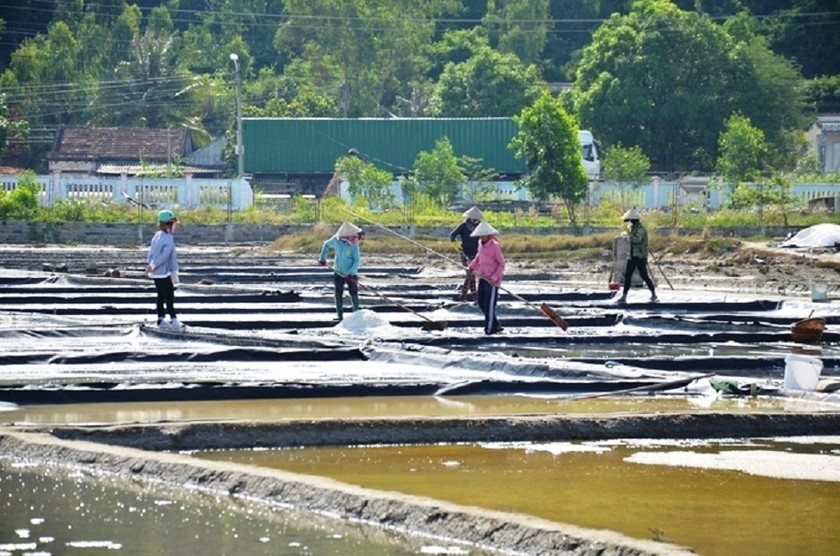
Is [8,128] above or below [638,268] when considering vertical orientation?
above

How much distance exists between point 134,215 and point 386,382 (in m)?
28.6

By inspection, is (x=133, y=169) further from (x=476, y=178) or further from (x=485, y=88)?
(x=485, y=88)

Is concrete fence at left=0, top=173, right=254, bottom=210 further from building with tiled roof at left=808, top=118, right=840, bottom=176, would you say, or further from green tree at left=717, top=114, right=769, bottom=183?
building with tiled roof at left=808, top=118, right=840, bottom=176

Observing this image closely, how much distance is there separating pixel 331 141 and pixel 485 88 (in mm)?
9547

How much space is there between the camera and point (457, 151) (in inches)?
1865

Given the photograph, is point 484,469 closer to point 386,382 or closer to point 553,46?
Answer: point 386,382

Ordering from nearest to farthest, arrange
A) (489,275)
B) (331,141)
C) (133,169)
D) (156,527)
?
1. (156,527)
2. (489,275)
3. (331,141)
4. (133,169)

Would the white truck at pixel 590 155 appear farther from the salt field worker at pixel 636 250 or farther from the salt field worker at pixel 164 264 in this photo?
the salt field worker at pixel 164 264

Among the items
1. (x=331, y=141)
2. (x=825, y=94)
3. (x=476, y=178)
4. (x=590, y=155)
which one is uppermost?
(x=825, y=94)

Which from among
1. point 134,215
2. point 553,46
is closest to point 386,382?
point 134,215

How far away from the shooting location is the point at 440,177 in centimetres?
4200

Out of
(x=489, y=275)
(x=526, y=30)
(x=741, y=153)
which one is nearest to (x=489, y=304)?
(x=489, y=275)

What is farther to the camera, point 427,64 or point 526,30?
point 526,30

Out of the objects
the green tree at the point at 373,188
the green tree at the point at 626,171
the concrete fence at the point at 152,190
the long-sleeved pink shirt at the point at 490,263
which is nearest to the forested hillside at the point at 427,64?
the concrete fence at the point at 152,190
